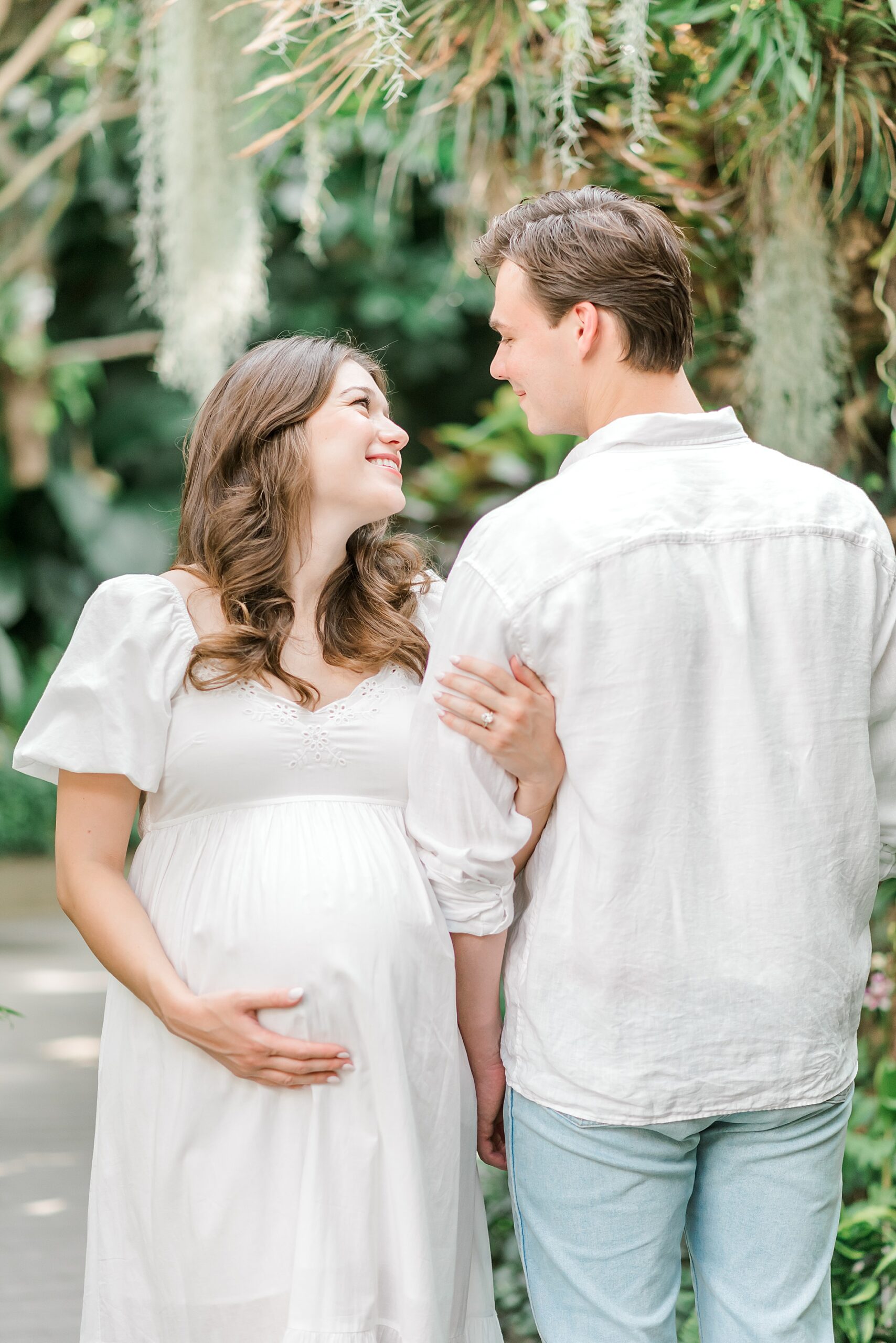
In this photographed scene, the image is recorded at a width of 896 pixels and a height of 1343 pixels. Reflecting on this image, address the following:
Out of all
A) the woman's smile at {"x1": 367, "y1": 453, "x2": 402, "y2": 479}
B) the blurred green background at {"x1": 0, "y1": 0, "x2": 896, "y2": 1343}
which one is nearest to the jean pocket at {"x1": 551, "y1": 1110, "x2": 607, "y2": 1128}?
the woman's smile at {"x1": 367, "y1": 453, "x2": 402, "y2": 479}

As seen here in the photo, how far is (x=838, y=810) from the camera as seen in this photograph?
1449 millimetres

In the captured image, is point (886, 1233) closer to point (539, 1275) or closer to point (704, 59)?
point (539, 1275)

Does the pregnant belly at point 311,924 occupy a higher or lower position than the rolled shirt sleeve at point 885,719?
lower

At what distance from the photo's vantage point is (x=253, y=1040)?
161 centimetres

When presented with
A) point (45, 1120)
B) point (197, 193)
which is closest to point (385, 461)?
point (197, 193)

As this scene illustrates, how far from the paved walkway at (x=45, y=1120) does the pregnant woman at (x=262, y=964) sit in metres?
1.50

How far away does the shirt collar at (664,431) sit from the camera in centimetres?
146

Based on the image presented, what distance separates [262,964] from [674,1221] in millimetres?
540

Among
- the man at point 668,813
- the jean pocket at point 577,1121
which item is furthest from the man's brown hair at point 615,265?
the jean pocket at point 577,1121

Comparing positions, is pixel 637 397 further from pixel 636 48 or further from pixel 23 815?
pixel 23 815

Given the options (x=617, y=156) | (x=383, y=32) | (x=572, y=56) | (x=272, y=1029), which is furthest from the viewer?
(x=617, y=156)

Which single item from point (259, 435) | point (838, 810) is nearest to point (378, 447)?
point (259, 435)

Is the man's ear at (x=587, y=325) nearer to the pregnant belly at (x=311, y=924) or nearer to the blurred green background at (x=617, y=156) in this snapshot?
the pregnant belly at (x=311, y=924)

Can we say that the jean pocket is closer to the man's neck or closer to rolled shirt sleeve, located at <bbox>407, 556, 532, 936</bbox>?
rolled shirt sleeve, located at <bbox>407, 556, 532, 936</bbox>
